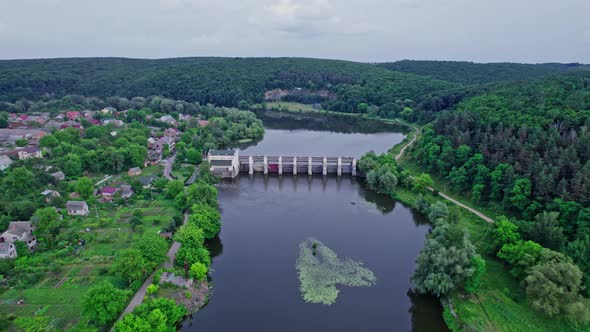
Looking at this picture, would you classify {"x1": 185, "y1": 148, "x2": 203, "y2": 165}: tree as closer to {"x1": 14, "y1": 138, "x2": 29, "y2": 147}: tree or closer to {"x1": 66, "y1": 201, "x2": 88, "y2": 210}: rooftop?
{"x1": 66, "y1": 201, "x2": 88, "y2": 210}: rooftop

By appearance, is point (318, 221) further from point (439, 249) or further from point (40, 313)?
point (40, 313)

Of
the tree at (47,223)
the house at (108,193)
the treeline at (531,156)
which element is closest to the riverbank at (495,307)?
the treeline at (531,156)

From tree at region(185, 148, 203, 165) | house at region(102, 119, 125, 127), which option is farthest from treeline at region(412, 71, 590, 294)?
house at region(102, 119, 125, 127)

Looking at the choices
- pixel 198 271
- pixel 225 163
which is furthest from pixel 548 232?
pixel 225 163

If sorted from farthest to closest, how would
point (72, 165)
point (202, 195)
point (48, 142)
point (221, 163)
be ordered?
point (48, 142) < point (221, 163) < point (72, 165) < point (202, 195)

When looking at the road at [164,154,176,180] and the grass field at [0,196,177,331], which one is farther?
the road at [164,154,176,180]

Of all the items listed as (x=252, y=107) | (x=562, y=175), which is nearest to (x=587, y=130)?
(x=562, y=175)

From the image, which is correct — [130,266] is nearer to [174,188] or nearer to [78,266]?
[78,266]
